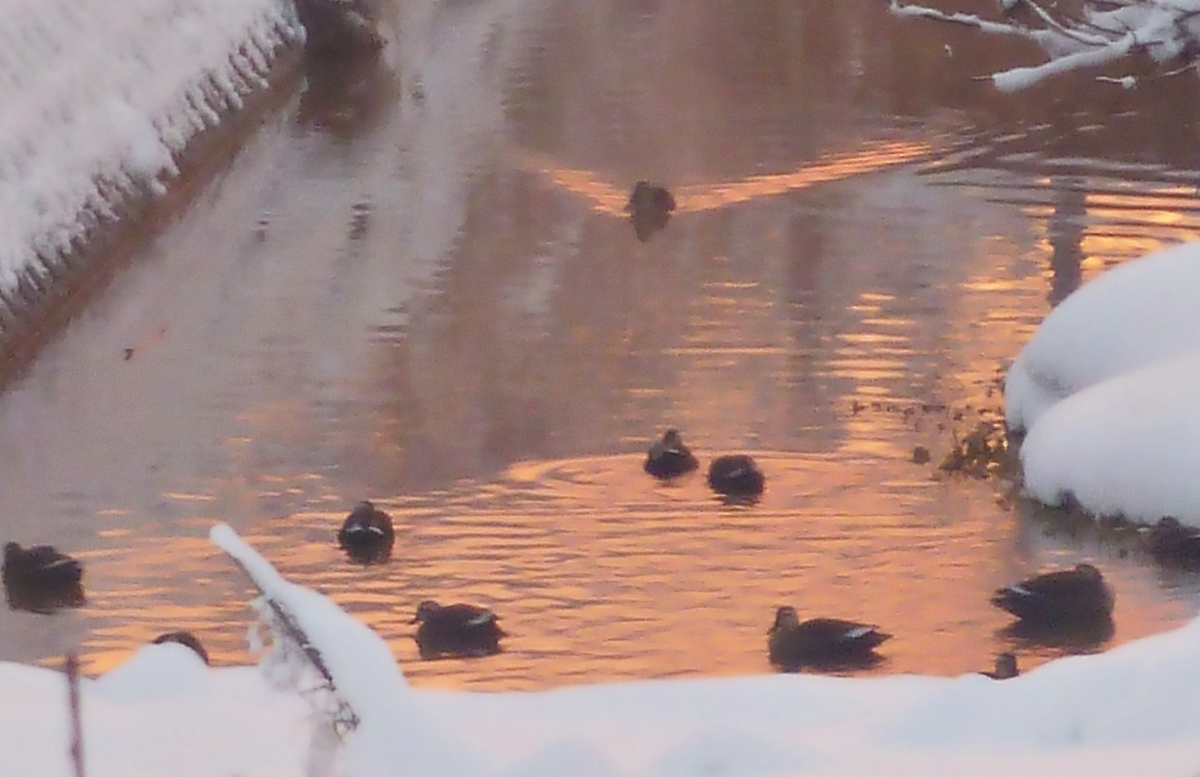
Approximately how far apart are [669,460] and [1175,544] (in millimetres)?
1532

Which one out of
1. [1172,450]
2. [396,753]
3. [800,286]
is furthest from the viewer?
[800,286]

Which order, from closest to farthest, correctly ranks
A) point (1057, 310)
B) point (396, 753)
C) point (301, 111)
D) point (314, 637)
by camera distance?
point (314, 637) < point (396, 753) < point (1057, 310) < point (301, 111)

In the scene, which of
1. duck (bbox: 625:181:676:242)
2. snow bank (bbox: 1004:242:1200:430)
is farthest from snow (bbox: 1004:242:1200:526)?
duck (bbox: 625:181:676:242)

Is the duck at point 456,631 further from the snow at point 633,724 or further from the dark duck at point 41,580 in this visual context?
the dark duck at point 41,580

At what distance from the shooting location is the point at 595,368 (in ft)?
22.9

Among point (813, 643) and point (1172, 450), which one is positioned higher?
point (1172, 450)

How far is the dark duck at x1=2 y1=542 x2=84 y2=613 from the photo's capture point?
5.02 meters

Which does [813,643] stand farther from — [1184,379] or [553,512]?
[1184,379]

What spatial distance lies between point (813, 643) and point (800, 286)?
353cm

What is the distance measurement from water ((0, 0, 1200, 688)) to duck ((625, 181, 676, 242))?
0.35ft

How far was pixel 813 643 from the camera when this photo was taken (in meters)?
4.50

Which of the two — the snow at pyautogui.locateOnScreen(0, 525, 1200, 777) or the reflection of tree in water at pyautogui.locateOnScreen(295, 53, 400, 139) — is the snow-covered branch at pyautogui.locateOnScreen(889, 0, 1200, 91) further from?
the reflection of tree in water at pyautogui.locateOnScreen(295, 53, 400, 139)

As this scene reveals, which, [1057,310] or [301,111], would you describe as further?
[301,111]

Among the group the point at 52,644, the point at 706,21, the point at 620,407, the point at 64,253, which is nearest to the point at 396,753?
the point at 52,644
